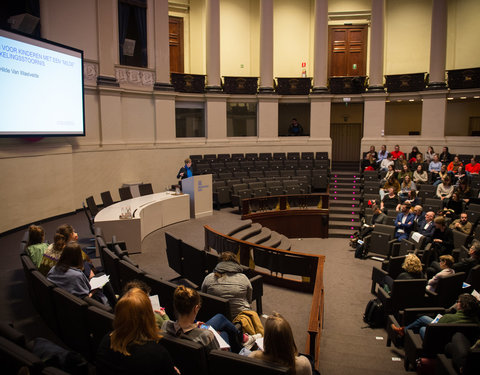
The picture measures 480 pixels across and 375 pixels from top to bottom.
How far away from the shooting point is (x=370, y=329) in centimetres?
608

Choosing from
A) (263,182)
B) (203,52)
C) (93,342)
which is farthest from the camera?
(203,52)

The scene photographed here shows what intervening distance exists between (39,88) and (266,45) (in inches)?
415

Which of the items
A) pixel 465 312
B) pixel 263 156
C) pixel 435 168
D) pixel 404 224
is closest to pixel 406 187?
pixel 404 224

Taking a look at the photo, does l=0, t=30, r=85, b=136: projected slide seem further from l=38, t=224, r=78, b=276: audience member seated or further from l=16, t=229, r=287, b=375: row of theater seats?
l=16, t=229, r=287, b=375: row of theater seats

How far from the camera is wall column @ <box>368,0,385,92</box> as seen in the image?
54.6ft

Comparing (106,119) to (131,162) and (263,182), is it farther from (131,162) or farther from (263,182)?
(263,182)

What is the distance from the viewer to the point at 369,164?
1474 cm

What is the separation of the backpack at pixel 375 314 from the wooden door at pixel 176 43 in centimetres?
1473

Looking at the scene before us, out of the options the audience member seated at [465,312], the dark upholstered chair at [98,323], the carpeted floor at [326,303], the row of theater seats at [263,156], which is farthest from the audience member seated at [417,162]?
the dark upholstered chair at [98,323]

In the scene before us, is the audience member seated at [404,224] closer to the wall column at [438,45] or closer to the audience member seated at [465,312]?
the audience member seated at [465,312]

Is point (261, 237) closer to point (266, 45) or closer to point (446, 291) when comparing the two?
point (446, 291)

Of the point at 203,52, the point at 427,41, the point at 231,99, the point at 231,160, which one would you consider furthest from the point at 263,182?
the point at 427,41

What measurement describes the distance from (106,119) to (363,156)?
9.79 m

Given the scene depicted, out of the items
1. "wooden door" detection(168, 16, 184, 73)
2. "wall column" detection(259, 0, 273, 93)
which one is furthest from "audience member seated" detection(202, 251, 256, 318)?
"wooden door" detection(168, 16, 184, 73)
